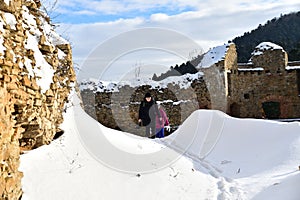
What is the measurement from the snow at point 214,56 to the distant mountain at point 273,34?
39.7ft

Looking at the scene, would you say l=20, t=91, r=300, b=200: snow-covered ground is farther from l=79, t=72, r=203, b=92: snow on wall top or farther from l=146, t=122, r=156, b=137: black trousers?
l=79, t=72, r=203, b=92: snow on wall top

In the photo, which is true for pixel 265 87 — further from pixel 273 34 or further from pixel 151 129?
pixel 273 34

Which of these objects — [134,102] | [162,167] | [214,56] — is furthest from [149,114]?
[214,56]

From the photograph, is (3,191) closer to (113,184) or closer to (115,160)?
(113,184)

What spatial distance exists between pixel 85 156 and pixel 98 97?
30.2 feet

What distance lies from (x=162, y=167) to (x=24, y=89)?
240 cm

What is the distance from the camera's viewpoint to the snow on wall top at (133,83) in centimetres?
1315

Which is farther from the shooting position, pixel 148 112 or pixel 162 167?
pixel 148 112

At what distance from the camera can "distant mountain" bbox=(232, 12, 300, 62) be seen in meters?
26.5

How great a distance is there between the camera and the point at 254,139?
6277 millimetres

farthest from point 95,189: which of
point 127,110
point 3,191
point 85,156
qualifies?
point 127,110

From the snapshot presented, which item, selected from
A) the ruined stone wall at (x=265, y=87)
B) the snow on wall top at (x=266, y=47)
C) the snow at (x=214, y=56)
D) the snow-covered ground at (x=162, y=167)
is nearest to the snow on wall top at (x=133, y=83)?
the snow at (x=214, y=56)

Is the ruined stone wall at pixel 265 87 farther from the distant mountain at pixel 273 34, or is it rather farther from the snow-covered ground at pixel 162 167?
the distant mountain at pixel 273 34

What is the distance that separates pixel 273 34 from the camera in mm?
29469
